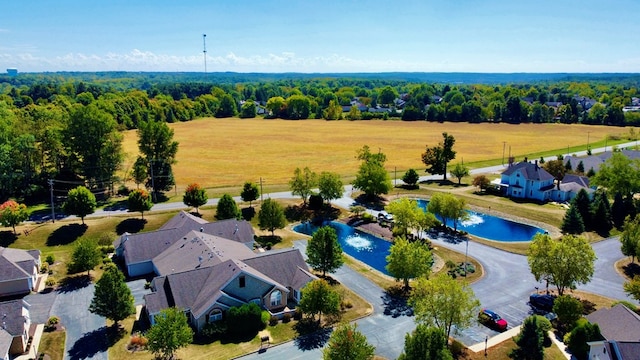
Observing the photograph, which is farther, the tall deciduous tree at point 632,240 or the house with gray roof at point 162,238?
the house with gray roof at point 162,238

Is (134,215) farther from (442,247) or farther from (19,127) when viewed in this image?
(442,247)

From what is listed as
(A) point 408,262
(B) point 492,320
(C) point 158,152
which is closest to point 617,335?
(B) point 492,320

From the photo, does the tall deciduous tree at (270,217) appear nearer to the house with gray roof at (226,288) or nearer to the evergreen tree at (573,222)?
the house with gray roof at (226,288)

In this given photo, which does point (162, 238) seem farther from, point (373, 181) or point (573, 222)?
point (573, 222)

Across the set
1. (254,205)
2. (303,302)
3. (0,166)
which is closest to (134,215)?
(254,205)

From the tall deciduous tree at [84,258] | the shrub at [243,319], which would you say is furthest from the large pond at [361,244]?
the tall deciduous tree at [84,258]

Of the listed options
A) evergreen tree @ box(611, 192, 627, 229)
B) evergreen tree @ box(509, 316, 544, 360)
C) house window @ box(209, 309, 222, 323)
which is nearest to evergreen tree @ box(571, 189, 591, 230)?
evergreen tree @ box(611, 192, 627, 229)

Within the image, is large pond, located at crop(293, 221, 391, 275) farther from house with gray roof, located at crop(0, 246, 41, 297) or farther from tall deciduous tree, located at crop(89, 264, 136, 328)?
house with gray roof, located at crop(0, 246, 41, 297)
